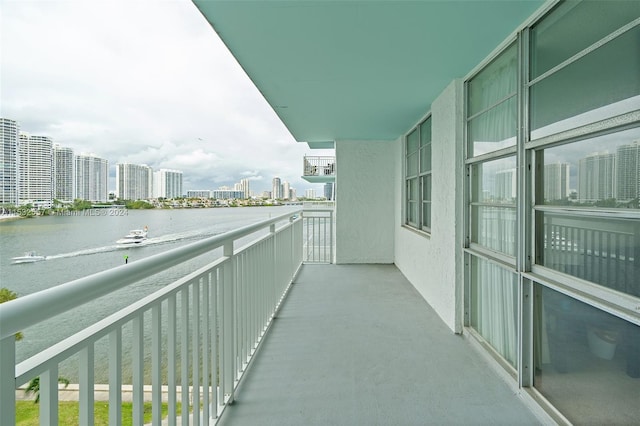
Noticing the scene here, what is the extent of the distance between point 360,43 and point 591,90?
4.77ft

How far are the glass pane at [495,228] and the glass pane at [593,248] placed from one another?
326mm

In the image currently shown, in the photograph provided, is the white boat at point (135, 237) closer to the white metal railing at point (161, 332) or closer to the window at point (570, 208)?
the white metal railing at point (161, 332)

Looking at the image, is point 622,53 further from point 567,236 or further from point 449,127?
point 449,127

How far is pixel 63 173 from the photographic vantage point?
288cm

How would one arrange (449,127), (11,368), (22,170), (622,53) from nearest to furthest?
(11,368) → (622,53) → (22,170) → (449,127)

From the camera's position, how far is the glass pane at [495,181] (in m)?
2.35

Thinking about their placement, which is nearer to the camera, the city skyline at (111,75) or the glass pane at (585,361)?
the glass pane at (585,361)

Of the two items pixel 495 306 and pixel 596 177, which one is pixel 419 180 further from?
pixel 596 177

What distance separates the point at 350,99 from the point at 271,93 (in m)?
0.91

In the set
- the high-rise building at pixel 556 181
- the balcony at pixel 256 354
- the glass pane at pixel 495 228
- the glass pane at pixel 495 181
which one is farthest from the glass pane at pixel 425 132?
the high-rise building at pixel 556 181

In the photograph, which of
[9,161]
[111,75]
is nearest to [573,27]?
[9,161]

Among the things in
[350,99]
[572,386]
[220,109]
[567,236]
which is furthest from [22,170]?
[220,109]

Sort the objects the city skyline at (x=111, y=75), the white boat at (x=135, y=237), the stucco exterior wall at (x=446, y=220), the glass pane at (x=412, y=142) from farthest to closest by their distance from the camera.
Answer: the glass pane at (x=412, y=142) → the city skyline at (x=111, y=75) → the stucco exterior wall at (x=446, y=220) → the white boat at (x=135, y=237)

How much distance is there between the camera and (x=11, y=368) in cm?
57
